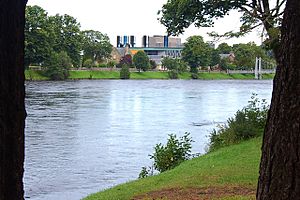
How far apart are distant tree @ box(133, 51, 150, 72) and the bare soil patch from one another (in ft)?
354

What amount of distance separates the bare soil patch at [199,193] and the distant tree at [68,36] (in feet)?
310

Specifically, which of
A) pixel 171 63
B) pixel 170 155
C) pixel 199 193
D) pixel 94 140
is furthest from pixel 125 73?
pixel 199 193

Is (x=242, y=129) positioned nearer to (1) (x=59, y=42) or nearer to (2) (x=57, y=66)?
(2) (x=57, y=66)

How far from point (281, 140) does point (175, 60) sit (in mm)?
107376

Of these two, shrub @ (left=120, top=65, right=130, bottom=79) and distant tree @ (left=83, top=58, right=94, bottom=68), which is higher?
distant tree @ (left=83, top=58, right=94, bottom=68)

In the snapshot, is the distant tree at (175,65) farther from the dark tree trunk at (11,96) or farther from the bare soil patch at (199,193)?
the dark tree trunk at (11,96)

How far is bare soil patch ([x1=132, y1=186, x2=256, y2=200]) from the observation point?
8.16m

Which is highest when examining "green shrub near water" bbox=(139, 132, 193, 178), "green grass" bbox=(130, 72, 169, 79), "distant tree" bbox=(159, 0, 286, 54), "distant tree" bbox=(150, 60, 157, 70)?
"distant tree" bbox=(159, 0, 286, 54)

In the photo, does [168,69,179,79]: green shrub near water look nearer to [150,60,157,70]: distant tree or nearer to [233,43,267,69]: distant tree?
[150,60,157,70]: distant tree

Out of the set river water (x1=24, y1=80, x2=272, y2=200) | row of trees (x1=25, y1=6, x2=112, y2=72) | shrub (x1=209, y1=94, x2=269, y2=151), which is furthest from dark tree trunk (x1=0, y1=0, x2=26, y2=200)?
row of trees (x1=25, y1=6, x2=112, y2=72)

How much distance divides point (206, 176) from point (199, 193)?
5.80 ft

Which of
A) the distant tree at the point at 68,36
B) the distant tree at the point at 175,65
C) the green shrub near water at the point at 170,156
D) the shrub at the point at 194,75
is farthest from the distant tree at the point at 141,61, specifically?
the green shrub near water at the point at 170,156

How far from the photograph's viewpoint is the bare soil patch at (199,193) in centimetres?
816

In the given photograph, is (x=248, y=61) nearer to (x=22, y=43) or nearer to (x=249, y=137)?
(x=249, y=137)
